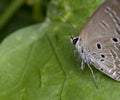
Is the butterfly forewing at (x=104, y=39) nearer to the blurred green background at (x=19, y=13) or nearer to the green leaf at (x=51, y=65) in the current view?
the green leaf at (x=51, y=65)

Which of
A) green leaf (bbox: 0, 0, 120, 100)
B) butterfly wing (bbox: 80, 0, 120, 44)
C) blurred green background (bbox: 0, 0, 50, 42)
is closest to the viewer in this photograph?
butterfly wing (bbox: 80, 0, 120, 44)

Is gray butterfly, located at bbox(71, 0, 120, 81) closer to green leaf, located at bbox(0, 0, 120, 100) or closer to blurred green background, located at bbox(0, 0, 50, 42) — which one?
green leaf, located at bbox(0, 0, 120, 100)

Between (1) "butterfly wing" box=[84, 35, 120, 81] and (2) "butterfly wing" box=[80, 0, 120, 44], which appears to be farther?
(1) "butterfly wing" box=[84, 35, 120, 81]

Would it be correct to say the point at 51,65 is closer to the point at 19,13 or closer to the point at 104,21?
the point at 104,21

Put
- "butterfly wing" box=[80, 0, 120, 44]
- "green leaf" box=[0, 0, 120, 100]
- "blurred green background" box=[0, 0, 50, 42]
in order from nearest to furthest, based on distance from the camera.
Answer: "butterfly wing" box=[80, 0, 120, 44] < "green leaf" box=[0, 0, 120, 100] < "blurred green background" box=[0, 0, 50, 42]

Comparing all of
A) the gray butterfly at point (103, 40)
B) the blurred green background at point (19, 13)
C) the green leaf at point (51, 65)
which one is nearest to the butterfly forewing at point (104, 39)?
the gray butterfly at point (103, 40)

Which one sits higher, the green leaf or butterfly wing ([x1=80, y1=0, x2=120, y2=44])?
butterfly wing ([x1=80, y1=0, x2=120, y2=44])

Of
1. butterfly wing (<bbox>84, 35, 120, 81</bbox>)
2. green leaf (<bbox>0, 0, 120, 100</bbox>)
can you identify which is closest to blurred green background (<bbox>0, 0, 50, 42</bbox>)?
green leaf (<bbox>0, 0, 120, 100</bbox>)

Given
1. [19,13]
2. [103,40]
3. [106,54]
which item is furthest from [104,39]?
[19,13]

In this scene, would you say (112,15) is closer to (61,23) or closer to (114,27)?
(114,27)
